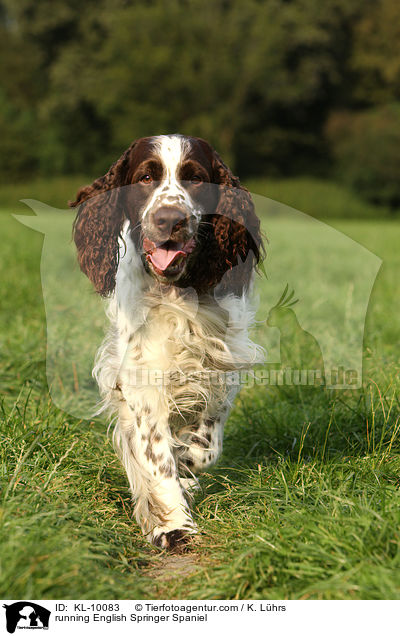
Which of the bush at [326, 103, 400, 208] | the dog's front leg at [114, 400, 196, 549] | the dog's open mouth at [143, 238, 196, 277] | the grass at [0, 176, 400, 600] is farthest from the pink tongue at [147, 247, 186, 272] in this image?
the bush at [326, 103, 400, 208]

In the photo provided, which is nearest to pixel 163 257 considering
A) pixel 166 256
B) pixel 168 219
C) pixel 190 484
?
pixel 166 256

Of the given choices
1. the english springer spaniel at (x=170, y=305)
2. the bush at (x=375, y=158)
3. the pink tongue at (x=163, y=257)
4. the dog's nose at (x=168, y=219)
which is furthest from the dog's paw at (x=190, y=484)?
the bush at (x=375, y=158)

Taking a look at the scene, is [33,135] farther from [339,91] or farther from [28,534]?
[28,534]

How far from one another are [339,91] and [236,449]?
38.0 m

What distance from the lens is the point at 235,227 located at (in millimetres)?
3070

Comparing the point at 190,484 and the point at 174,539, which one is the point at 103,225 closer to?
the point at 190,484

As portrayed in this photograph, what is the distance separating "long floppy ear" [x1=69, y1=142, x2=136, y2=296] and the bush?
3221 centimetres

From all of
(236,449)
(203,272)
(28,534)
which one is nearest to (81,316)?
(236,449)

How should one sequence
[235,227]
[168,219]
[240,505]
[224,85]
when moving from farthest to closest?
[224,85] → [235,227] → [240,505] → [168,219]

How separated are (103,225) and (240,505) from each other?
1.31 meters

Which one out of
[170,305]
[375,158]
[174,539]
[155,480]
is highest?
[375,158]

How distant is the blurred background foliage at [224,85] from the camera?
1421 inches

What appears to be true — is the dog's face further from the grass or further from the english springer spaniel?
the grass

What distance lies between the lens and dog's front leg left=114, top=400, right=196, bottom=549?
9.09 ft
